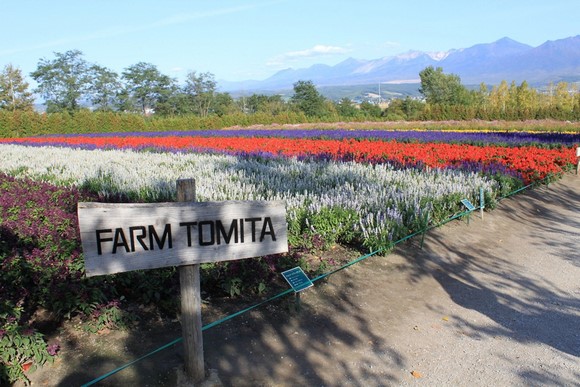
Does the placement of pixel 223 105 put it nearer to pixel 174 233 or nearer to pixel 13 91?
pixel 13 91

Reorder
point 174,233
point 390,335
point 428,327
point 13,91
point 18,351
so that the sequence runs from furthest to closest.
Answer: point 13,91 → point 428,327 → point 390,335 → point 18,351 → point 174,233

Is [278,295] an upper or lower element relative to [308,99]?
lower

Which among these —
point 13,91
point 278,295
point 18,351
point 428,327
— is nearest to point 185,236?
point 18,351

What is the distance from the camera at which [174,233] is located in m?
2.66

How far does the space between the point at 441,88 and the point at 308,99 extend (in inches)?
1038

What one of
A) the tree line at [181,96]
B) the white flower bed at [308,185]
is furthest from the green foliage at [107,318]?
Result: the tree line at [181,96]

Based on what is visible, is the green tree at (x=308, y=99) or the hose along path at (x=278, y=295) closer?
the hose along path at (x=278, y=295)

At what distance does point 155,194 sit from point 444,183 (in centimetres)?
538

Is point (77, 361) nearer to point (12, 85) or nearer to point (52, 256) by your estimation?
point (52, 256)

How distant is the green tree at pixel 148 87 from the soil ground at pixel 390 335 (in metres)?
78.8

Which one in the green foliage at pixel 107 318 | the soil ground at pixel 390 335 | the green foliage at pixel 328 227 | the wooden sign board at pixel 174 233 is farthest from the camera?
the green foliage at pixel 328 227

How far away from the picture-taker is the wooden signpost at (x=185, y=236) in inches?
99.3

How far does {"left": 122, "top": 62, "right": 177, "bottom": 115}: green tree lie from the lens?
78.8m

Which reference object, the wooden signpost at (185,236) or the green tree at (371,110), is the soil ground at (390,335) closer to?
the wooden signpost at (185,236)
